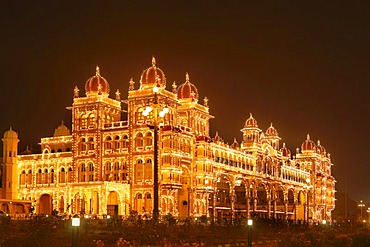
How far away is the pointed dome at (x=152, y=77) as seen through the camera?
8050cm

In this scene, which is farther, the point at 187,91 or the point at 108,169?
the point at 187,91

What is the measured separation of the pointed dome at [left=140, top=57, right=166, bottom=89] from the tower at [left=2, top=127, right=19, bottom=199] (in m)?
22.8

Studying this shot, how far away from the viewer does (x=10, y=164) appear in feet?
297

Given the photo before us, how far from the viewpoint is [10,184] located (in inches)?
3548

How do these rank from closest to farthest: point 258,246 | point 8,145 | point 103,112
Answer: point 258,246
point 103,112
point 8,145

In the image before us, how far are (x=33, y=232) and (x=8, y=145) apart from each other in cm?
6151

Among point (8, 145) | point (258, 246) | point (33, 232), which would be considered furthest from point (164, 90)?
point (33, 232)

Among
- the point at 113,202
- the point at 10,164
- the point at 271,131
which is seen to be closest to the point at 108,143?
the point at 113,202

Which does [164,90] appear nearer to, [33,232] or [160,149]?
[160,149]

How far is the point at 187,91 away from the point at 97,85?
13.5m

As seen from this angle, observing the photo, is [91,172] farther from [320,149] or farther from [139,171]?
[320,149]

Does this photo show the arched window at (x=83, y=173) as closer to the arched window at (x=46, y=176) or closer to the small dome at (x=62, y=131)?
the arched window at (x=46, y=176)

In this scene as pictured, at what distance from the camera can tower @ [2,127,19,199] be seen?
89.8 metres

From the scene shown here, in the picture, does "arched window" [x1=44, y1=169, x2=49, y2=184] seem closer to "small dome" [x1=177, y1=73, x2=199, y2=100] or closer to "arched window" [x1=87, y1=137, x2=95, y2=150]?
"arched window" [x1=87, y1=137, x2=95, y2=150]
